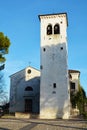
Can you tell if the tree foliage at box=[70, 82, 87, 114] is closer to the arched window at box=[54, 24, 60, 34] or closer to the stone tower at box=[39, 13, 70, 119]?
the stone tower at box=[39, 13, 70, 119]

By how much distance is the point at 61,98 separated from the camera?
107 feet

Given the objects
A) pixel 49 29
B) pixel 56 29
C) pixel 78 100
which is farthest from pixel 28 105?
pixel 56 29

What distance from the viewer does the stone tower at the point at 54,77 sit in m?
32.5

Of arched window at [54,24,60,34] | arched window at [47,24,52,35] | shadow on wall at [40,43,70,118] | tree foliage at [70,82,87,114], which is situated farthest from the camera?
tree foliage at [70,82,87,114]

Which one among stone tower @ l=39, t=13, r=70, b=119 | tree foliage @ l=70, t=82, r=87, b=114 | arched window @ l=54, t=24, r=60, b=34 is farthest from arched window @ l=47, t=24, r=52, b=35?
tree foliage @ l=70, t=82, r=87, b=114

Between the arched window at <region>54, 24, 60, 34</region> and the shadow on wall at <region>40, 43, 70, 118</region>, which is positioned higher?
the arched window at <region>54, 24, 60, 34</region>

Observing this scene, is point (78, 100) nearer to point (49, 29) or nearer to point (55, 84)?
point (55, 84)

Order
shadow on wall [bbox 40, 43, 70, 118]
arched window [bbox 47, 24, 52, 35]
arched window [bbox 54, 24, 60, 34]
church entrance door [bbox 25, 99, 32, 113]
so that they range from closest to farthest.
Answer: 1. shadow on wall [bbox 40, 43, 70, 118]
2. arched window [bbox 54, 24, 60, 34]
3. arched window [bbox 47, 24, 52, 35]
4. church entrance door [bbox 25, 99, 32, 113]

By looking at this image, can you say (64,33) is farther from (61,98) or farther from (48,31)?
(61,98)

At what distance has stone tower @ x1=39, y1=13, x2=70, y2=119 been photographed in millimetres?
32500

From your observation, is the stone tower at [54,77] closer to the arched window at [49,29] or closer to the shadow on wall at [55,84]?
the shadow on wall at [55,84]

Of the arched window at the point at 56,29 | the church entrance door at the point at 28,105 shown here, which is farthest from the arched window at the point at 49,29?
the church entrance door at the point at 28,105

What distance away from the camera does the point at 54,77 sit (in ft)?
108

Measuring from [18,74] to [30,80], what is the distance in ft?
6.98
